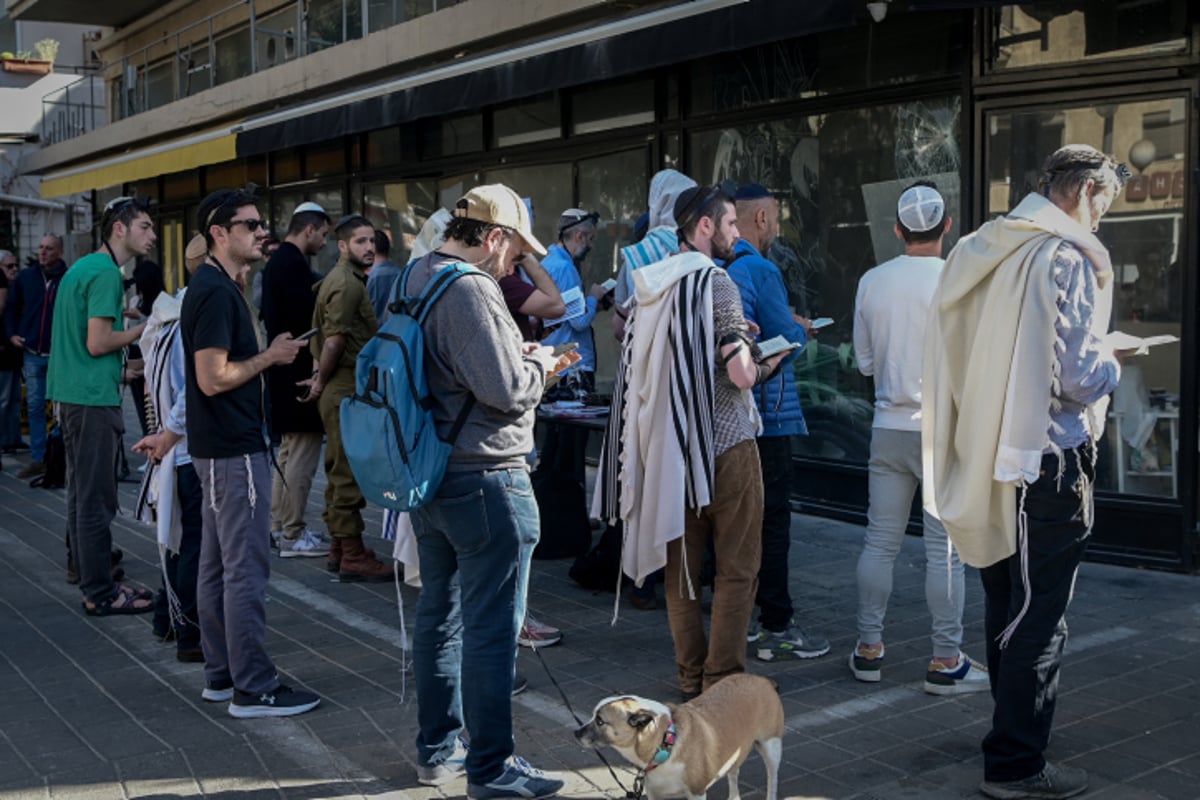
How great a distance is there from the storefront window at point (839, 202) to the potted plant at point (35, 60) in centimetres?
2401

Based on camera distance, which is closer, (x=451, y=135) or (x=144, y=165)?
(x=451, y=135)

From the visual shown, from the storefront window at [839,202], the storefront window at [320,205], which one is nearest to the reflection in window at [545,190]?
the storefront window at [839,202]

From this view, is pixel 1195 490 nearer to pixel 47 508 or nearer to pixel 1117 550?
pixel 1117 550

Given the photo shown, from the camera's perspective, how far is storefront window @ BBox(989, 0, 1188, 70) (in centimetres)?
689

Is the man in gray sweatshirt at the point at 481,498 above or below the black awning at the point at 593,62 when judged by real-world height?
below

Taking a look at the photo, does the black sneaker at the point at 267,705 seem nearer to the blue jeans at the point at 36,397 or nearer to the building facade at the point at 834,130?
the building facade at the point at 834,130

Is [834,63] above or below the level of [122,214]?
above

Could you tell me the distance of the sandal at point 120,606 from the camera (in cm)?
659

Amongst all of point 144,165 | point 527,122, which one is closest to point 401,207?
point 527,122

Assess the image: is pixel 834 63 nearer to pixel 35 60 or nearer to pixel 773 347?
pixel 773 347

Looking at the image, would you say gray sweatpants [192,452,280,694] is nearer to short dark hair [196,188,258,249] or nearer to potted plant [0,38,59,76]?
short dark hair [196,188,258,249]

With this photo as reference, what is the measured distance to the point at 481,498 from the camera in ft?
12.7

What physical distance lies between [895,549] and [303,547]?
408cm

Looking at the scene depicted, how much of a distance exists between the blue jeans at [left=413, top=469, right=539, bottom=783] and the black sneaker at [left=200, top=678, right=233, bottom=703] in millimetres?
1341
